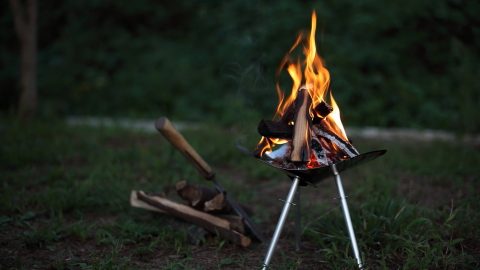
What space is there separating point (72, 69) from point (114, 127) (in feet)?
5.74

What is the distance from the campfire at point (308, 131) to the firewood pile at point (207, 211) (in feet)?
1.77

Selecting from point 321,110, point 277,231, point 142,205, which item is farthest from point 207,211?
point 321,110

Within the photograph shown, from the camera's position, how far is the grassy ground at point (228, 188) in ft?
8.93

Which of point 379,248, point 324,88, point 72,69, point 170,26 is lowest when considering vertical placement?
point 379,248

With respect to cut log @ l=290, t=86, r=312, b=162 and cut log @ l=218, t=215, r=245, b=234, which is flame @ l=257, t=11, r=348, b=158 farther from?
cut log @ l=218, t=215, r=245, b=234

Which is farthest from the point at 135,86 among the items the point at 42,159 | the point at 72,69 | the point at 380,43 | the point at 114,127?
the point at 380,43

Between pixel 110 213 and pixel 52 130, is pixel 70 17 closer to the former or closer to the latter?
pixel 52 130

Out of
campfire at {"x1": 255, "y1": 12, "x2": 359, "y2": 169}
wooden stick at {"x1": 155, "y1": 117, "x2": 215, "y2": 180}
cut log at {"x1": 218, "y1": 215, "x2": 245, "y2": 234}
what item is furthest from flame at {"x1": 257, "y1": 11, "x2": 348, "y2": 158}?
cut log at {"x1": 218, "y1": 215, "x2": 245, "y2": 234}

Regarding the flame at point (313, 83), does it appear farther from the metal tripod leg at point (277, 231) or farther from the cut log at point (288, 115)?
the metal tripod leg at point (277, 231)

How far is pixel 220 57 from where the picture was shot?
688cm

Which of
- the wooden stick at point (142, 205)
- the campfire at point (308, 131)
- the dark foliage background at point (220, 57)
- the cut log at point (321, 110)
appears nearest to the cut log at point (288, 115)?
the campfire at point (308, 131)

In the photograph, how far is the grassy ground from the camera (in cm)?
272

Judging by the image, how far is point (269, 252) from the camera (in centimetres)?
242

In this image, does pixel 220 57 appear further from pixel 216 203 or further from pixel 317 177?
pixel 317 177
